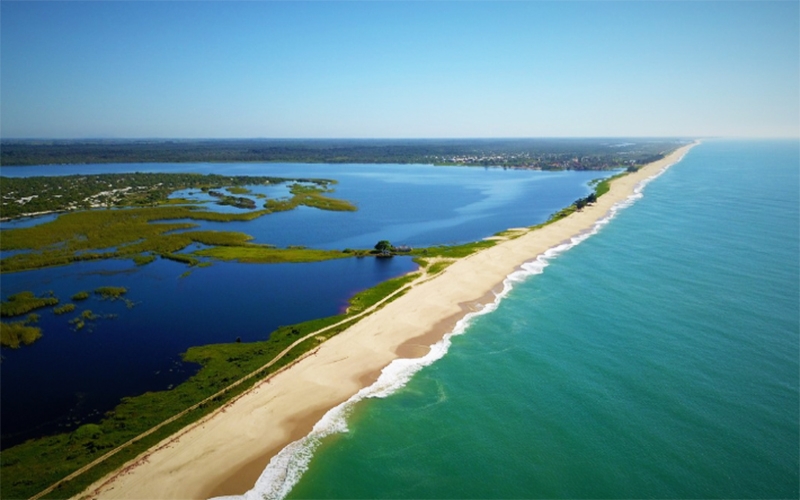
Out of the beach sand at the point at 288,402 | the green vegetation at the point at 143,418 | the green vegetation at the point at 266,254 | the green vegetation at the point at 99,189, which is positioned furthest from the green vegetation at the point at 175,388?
the green vegetation at the point at 99,189

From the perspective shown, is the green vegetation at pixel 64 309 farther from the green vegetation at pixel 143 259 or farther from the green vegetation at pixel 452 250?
the green vegetation at pixel 452 250

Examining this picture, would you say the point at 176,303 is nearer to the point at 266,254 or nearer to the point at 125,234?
the point at 266,254

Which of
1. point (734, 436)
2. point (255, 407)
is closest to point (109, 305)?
point (255, 407)

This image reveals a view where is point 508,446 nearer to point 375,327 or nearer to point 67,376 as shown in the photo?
point 375,327

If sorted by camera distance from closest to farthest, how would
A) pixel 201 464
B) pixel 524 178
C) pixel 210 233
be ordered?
pixel 201 464 → pixel 210 233 → pixel 524 178

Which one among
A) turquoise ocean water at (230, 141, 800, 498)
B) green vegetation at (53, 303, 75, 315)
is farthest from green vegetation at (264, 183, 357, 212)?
turquoise ocean water at (230, 141, 800, 498)

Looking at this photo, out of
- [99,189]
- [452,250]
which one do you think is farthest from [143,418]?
[99,189]

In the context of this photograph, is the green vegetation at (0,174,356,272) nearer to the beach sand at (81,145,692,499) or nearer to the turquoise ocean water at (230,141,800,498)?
the beach sand at (81,145,692,499)
